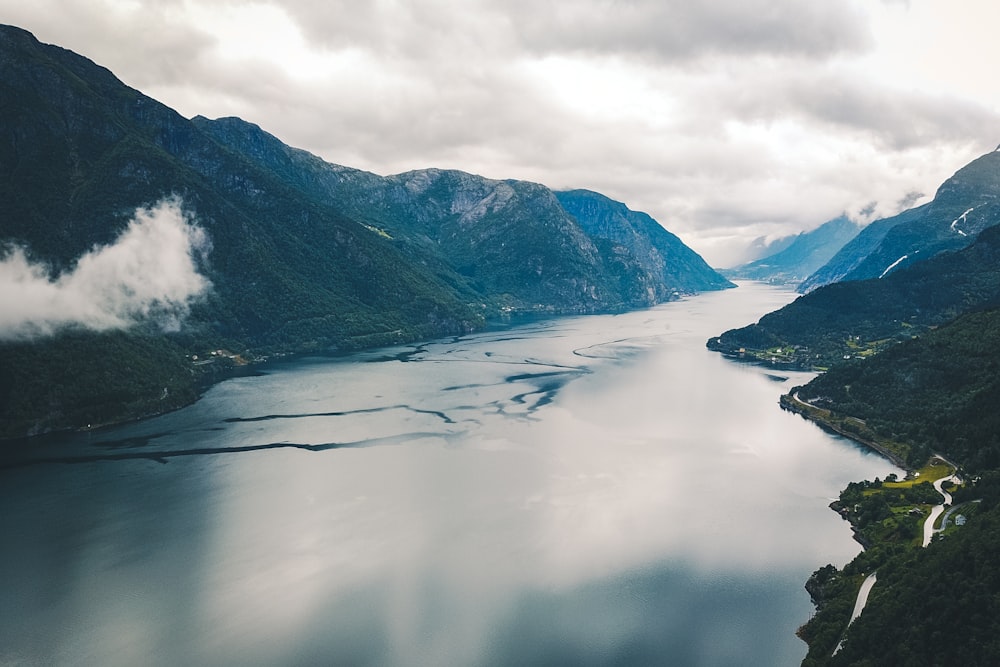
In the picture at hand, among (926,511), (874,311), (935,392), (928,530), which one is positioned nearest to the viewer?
(928,530)

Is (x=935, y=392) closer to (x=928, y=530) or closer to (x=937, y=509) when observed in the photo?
(x=937, y=509)

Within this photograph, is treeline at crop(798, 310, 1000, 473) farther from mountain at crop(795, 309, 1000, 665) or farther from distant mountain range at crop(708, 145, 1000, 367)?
distant mountain range at crop(708, 145, 1000, 367)

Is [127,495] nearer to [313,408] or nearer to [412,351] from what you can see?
[313,408]

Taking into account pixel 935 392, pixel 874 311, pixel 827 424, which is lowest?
pixel 827 424

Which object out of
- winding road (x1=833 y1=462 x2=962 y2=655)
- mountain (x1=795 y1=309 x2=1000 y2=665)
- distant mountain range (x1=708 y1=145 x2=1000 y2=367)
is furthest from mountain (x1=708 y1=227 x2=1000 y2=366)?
winding road (x1=833 y1=462 x2=962 y2=655)

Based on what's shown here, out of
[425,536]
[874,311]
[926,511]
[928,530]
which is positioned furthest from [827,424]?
[874,311]

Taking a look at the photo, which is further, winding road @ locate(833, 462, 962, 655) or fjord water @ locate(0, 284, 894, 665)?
fjord water @ locate(0, 284, 894, 665)
